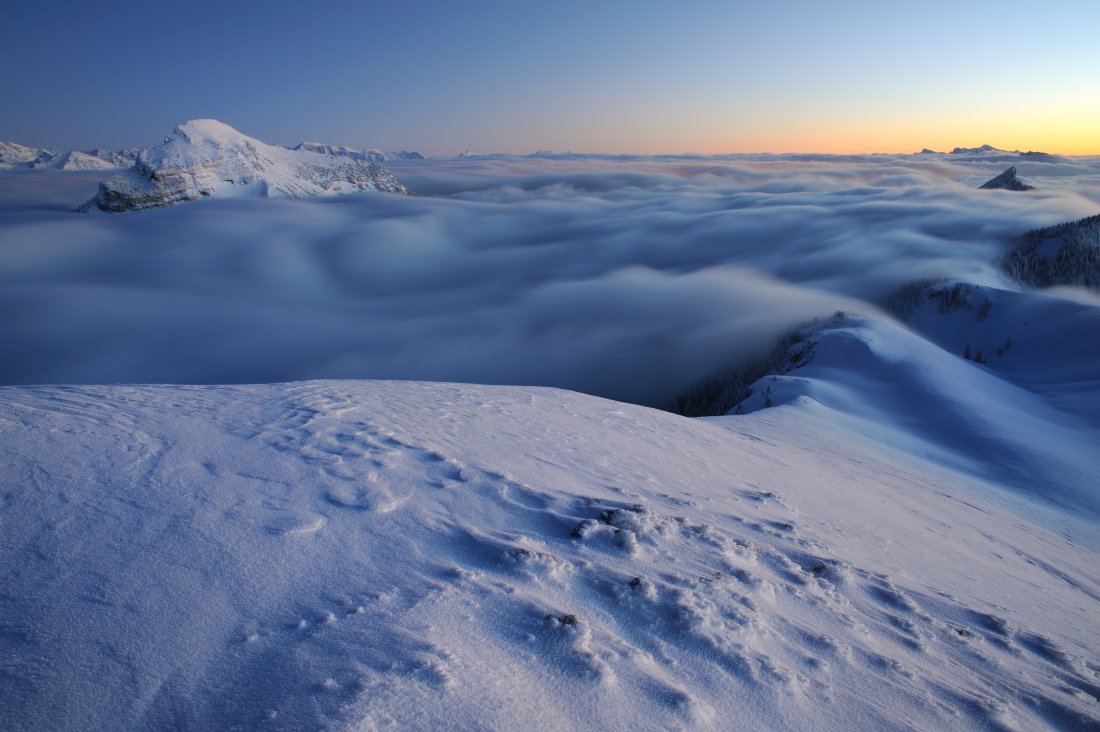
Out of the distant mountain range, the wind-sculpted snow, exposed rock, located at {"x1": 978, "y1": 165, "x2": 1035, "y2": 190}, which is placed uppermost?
the distant mountain range

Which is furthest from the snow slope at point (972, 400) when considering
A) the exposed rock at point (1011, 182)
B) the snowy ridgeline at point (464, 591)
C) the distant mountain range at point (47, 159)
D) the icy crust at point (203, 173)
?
the distant mountain range at point (47, 159)

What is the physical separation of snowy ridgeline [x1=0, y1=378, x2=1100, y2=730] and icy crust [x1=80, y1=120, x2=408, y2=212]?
6621 cm

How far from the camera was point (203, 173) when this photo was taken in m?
60.0

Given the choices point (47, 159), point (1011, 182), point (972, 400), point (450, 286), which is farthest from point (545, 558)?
point (47, 159)

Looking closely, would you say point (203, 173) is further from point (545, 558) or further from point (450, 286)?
point (545, 558)

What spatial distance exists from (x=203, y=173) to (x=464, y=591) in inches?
2842

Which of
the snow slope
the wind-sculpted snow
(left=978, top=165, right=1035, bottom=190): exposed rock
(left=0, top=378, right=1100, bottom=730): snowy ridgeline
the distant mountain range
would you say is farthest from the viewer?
the distant mountain range

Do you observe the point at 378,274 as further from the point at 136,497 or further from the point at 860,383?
the point at 136,497

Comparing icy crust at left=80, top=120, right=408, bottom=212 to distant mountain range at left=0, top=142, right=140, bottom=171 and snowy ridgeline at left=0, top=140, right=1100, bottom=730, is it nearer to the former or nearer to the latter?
snowy ridgeline at left=0, top=140, right=1100, bottom=730

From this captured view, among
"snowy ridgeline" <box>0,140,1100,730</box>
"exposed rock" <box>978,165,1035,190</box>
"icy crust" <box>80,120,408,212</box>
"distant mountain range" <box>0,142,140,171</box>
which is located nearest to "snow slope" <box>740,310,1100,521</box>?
"snowy ridgeline" <box>0,140,1100,730</box>

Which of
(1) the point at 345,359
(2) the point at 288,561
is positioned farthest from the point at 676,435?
(1) the point at 345,359

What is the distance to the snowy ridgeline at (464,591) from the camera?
1929 mm

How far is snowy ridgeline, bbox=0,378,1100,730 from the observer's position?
1.93 meters

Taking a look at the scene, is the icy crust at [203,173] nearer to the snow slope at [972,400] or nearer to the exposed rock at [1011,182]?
the snow slope at [972,400]
